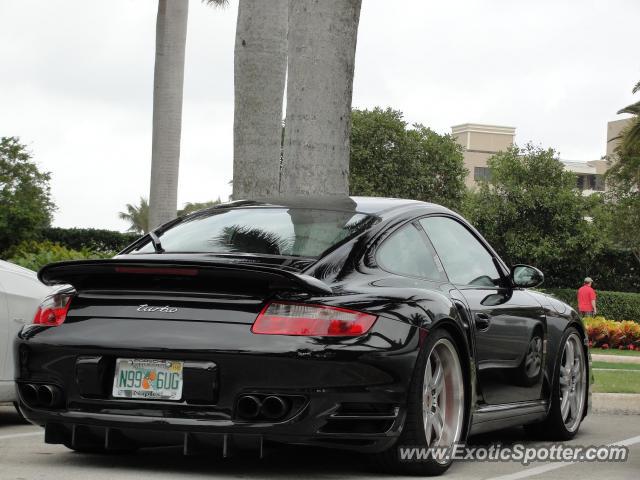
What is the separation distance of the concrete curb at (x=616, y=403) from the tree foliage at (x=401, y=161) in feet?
166

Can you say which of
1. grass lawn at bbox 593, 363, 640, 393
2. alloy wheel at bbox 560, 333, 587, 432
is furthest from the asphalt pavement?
grass lawn at bbox 593, 363, 640, 393

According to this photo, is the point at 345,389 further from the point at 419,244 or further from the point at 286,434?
the point at 419,244

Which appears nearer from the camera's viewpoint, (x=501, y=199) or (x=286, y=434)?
(x=286, y=434)

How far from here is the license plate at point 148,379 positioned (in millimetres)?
5695

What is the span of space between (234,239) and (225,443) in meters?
1.28

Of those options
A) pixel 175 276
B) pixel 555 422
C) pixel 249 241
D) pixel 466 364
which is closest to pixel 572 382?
pixel 555 422

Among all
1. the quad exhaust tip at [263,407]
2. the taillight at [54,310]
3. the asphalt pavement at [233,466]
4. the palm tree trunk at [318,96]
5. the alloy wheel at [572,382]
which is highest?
the palm tree trunk at [318,96]

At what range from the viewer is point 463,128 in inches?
5015

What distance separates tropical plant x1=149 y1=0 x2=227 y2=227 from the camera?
26172 millimetres

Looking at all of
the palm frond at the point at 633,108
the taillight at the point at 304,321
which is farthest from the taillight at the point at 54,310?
the palm frond at the point at 633,108

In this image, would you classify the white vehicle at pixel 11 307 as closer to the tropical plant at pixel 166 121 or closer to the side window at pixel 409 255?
the side window at pixel 409 255

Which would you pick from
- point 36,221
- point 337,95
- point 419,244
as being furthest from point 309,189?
point 36,221

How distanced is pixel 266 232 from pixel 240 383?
1.18 metres

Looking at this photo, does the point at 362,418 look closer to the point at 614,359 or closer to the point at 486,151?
the point at 614,359
